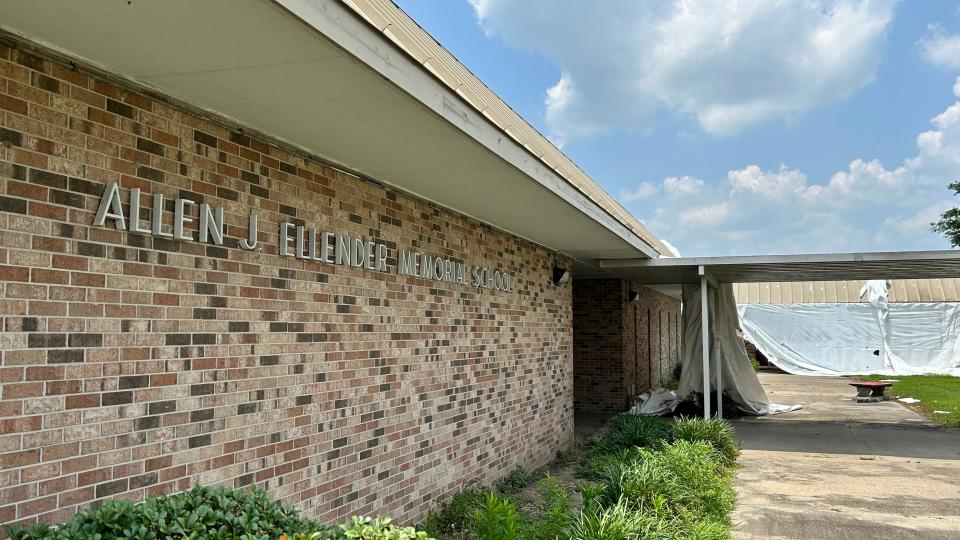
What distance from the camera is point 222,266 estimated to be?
3979 millimetres

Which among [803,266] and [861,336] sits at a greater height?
[803,266]

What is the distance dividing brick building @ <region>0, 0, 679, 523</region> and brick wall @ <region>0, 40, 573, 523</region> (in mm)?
13

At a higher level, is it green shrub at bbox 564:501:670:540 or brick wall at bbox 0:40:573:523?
brick wall at bbox 0:40:573:523

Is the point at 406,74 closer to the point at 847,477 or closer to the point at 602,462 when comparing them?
the point at 602,462

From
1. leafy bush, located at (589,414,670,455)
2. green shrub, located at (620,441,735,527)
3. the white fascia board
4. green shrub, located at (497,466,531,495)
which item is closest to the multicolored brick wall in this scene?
leafy bush, located at (589,414,670,455)

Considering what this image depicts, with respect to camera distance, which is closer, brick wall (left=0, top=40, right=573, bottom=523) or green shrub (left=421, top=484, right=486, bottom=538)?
brick wall (left=0, top=40, right=573, bottom=523)

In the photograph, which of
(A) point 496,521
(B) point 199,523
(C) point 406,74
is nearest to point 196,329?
(B) point 199,523

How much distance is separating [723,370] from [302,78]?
13622 millimetres

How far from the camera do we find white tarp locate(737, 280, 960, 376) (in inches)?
1105

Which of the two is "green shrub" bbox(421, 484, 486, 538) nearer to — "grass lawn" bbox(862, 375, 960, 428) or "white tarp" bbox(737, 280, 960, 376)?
"grass lawn" bbox(862, 375, 960, 428)

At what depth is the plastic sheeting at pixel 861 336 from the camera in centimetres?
2806

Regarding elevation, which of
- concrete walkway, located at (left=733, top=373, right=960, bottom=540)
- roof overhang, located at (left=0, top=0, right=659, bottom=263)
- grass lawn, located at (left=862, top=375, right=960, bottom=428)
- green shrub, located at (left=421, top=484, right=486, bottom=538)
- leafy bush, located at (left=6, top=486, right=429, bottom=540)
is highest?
roof overhang, located at (left=0, top=0, right=659, bottom=263)

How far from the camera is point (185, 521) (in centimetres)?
285

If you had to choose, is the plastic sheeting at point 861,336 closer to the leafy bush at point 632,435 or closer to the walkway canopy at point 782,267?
the walkway canopy at point 782,267
